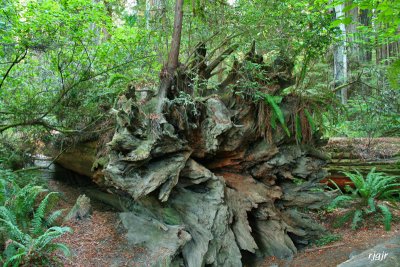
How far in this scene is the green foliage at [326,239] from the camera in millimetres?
6434

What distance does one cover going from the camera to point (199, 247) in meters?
5.44

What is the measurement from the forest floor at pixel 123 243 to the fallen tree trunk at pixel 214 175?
0.82 ft

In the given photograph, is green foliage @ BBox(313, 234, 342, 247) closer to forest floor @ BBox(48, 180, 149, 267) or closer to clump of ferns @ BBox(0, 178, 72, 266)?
forest floor @ BBox(48, 180, 149, 267)

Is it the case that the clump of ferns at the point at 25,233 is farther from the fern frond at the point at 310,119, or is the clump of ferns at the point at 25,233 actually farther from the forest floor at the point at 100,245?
the fern frond at the point at 310,119

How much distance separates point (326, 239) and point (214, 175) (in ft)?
8.81

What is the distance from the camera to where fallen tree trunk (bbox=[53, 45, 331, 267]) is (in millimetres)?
5359

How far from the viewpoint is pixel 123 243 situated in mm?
5418

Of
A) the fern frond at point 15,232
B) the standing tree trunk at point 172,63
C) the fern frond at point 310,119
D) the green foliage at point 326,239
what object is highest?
the standing tree trunk at point 172,63

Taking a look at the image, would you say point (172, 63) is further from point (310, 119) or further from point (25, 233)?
point (25, 233)

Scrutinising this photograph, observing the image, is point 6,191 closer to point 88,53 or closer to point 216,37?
point 88,53

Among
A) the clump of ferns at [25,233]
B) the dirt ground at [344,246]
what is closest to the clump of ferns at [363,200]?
the dirt ground at [344,246]

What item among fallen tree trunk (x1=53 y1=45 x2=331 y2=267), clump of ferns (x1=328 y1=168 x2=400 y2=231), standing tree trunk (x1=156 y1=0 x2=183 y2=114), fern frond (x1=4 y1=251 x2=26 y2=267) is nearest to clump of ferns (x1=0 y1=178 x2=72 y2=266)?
fern frond (x1=4 y1=251 x2=26 y2=267)

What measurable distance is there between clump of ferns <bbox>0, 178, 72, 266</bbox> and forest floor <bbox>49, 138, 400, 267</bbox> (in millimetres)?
354

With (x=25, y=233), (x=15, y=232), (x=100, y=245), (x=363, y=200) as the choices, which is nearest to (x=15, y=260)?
(x=15, y=232)
